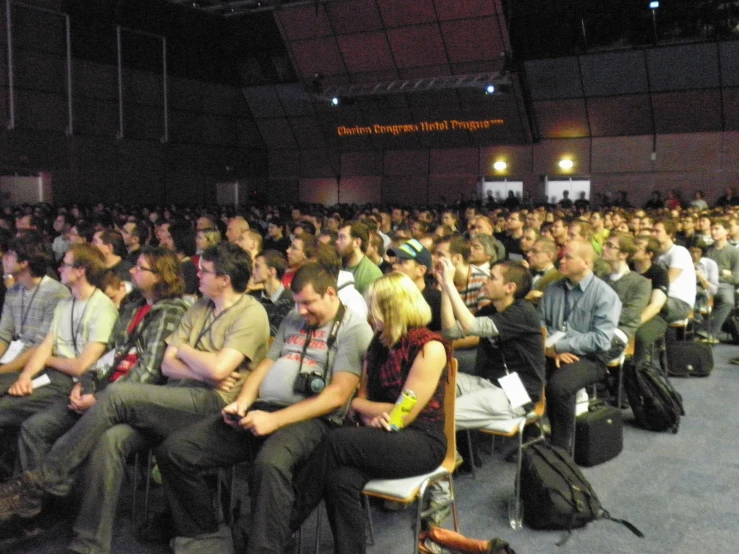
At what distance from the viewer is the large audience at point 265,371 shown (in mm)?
3064

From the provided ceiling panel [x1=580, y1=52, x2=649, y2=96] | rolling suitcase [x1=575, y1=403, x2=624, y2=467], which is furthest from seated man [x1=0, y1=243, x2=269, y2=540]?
ceiling panel [x1=580, y1=52, x2=649, y2=96]

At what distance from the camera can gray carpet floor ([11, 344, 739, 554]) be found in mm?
3451

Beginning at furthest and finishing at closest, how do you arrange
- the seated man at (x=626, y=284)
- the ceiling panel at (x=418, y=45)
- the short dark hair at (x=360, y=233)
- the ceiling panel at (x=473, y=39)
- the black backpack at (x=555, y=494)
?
the ceiling panel at (x=418, y=45) → the ceiling panel at (x=473, y=39) → the short dark hair at (x=360, y=233) → the seated man at (x=626, y=284) → the black backpack at (x=555, y=494)

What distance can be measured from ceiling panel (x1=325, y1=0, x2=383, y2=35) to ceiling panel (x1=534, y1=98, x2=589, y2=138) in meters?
5.05

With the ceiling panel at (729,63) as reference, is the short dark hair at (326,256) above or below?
below

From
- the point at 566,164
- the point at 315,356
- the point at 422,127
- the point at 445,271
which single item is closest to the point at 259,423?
the point at 315,356

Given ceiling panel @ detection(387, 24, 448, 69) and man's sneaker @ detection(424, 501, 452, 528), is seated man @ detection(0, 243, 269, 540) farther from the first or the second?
ceiling panel @ detection(387, 24, 448, 69)

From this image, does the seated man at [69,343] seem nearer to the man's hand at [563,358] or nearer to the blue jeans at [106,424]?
the blue jeans at [106,424]

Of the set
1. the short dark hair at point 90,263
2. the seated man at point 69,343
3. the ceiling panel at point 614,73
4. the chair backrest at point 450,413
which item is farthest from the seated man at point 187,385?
the ceiling panel at point 614,73

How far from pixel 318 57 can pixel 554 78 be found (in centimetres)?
694

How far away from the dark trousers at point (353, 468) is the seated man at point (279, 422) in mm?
104

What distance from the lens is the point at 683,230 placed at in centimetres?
1062

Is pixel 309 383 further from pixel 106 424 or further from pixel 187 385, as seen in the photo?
pixel 106 424

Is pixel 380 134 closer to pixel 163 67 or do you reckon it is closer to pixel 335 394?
pixel 163 67
